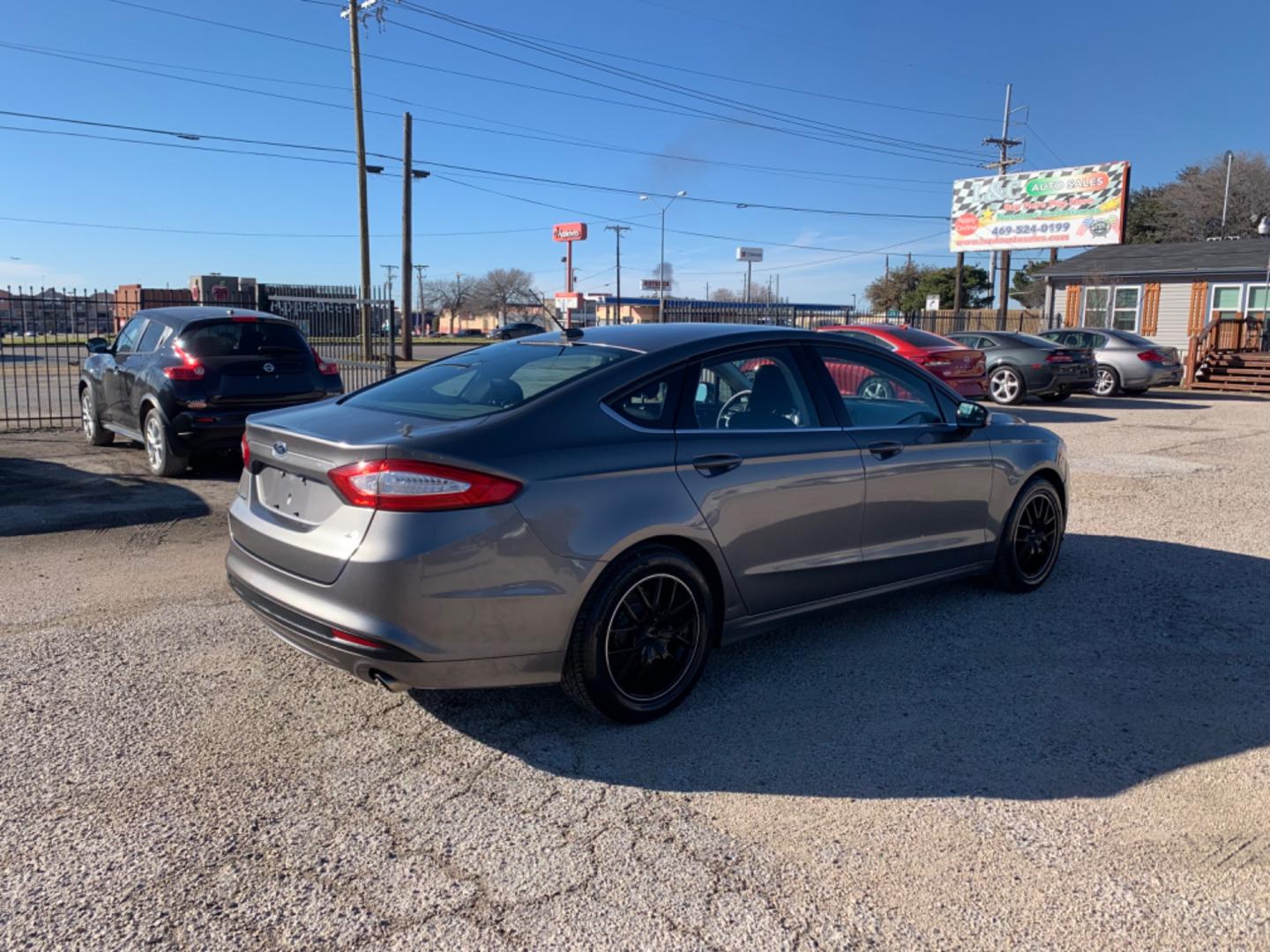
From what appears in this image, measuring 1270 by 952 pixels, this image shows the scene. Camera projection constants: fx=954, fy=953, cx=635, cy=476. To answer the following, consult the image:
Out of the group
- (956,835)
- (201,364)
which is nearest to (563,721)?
(956,835)

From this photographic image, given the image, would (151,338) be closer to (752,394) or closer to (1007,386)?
(752,394)

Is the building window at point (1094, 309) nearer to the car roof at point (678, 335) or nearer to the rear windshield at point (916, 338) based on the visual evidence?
the rear windshield at point (916, 338)

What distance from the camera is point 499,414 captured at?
3.53m

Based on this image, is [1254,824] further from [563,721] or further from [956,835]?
[563,721]

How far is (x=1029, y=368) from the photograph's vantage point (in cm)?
1766

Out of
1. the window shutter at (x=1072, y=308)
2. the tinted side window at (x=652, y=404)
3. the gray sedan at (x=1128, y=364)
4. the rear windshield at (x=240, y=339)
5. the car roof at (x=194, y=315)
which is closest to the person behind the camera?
the tinted side window at (x=652, y=404)

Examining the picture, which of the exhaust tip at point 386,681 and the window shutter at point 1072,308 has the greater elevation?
the window shutter at point 1072,308

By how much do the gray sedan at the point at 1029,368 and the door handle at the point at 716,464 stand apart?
15.4m

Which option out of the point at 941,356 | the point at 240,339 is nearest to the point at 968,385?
the point at 941,356

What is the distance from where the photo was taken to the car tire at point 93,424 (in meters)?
10.6

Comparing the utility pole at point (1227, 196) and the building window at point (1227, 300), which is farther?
the utility pole at point (1227, 196)

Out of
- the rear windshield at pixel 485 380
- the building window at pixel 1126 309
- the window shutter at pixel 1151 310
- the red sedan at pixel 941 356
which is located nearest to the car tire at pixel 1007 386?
the red sedan at pixel 941 356

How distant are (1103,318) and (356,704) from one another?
37324 mm

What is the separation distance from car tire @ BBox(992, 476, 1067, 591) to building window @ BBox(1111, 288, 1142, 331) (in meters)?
33.4
